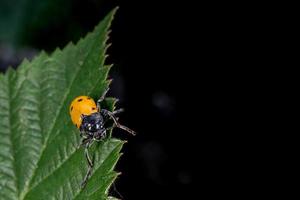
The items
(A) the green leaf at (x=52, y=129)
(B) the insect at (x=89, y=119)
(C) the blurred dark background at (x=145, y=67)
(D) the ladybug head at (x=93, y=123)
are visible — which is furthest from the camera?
(C) the blurred dark background at (x=145, y=67)

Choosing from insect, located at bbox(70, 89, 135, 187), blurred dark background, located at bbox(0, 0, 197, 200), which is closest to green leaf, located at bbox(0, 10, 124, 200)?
insect, located at bbox(70, 89, 135, 187)

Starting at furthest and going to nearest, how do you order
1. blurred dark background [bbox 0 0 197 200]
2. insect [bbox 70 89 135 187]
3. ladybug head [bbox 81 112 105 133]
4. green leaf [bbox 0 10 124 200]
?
1. blurred dark background [bbox 0 0 197 200]
2. ladybug head [bbox 81 112 105 133]
3. insect [bbox 70 89 135 187]
4. green leaf [bbox 0 10 124 200]

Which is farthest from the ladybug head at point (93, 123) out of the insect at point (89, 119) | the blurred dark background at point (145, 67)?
the blurred dark background at point (145, 67)

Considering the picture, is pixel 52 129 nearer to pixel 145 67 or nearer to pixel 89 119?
pixel 89 119

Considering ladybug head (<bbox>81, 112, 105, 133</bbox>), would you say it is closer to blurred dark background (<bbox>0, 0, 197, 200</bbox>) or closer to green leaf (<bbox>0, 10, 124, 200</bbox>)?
green leaf (<bbox>0, 10, 124, 200</bbox>)

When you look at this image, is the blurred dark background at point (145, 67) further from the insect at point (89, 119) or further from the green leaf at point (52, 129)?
the insect at point (89, 119)

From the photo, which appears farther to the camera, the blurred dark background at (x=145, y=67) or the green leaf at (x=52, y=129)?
the blurred dark background at (x=145, y=67)

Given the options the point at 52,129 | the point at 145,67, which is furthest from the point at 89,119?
the point at 145,67
